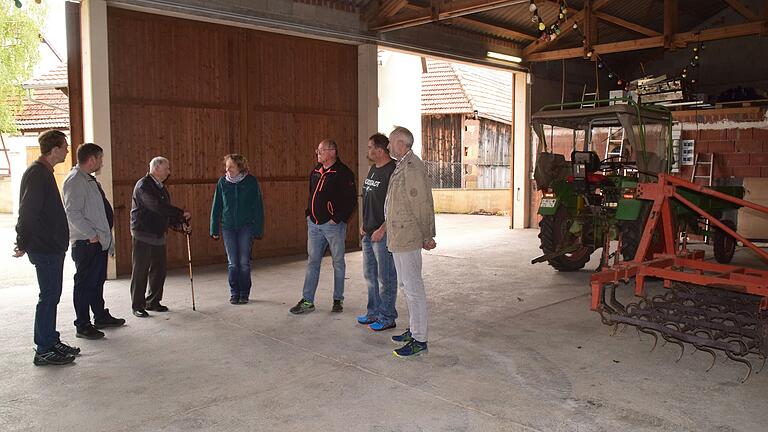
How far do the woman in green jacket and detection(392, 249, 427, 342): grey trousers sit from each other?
225cm

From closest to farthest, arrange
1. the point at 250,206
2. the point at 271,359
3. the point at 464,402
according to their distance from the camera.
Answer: the point at 464,402
the point at 271,359
the point at 250,206

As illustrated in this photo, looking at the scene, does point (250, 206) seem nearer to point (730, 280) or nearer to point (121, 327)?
point (121, 327)

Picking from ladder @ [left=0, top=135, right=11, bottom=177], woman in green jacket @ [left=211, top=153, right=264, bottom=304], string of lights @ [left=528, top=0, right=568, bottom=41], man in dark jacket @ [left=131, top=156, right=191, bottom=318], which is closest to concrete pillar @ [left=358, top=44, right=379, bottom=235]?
string of lights @ [left=528, top=0, right=568, bottom=41]

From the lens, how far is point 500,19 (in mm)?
11828

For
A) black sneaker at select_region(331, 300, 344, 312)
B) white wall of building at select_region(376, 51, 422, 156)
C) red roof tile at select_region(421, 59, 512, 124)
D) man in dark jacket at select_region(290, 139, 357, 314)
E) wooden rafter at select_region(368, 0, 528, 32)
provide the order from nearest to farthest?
man in dark jacket at select_region(290, 139, 357, 314)
black sneaker at select_region(331, 300, 344, 312)
wooden rafter at select_region(368, 0, 528, 32)
white wall of building at select_region(376, 51, 422, 156)
red roof tile at select_region(421, 59, 512, 124)

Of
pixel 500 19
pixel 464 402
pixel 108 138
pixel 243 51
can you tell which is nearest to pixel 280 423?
pixel 464 402

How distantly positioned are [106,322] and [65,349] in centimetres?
86

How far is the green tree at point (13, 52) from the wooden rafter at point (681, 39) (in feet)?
53.5

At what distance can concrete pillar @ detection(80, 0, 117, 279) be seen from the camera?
7070mm

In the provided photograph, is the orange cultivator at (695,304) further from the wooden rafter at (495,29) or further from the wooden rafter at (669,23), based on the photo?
the wooden rafter at (495,29)

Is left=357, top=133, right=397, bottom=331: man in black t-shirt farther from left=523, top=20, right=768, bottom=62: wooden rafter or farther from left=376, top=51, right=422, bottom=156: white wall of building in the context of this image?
left=376, top=51, right=422, bottom=156: white wall of building

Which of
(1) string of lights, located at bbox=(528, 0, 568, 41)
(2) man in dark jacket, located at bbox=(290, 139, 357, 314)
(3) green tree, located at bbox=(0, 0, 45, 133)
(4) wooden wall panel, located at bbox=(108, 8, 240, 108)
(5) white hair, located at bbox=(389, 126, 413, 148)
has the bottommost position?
(2) man in dark jacket, located at bbox=(290, 139, 357, 314)

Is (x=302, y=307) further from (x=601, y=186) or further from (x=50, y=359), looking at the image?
(x=601, y=186)

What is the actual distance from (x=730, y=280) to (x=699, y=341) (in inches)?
34.0
